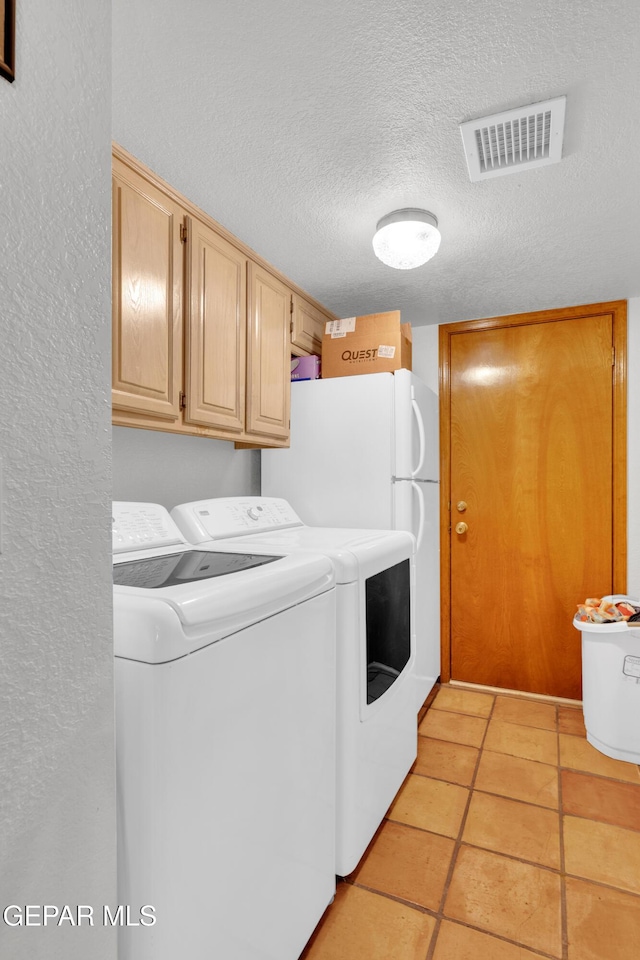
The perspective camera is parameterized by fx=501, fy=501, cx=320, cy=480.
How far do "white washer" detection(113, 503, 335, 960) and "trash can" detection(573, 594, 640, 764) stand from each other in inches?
60.2

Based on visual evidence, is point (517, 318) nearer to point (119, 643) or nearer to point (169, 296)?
point (169, 296)

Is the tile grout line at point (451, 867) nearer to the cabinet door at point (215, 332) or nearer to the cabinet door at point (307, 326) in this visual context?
the cabinet door at point (215, 332)

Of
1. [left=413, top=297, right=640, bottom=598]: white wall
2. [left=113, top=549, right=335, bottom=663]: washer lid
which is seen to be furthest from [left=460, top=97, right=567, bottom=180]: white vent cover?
[left=413, top=297, right=640, bottom=598]: white wall

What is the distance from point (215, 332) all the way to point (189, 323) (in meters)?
0.15

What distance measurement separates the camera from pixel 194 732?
897 mm

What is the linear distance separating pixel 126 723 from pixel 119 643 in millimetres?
134

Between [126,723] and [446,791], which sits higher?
[126,723]

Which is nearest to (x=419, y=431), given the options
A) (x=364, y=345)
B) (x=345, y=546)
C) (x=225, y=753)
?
(x=364, y=345)

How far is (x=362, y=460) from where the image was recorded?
7.91ft

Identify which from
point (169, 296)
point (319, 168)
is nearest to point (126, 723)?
point (169, 296)

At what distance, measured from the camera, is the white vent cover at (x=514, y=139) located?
4.36 ft

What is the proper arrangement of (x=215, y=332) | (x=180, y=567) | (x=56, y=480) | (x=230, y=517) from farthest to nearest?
(x=230, y=517) → (x=215, y=332) → (x=180, y=567) → (x=56, y=480)

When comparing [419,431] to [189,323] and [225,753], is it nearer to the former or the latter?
[189,323]

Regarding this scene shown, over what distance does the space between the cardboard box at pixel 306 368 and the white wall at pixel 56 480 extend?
74.4 inches
